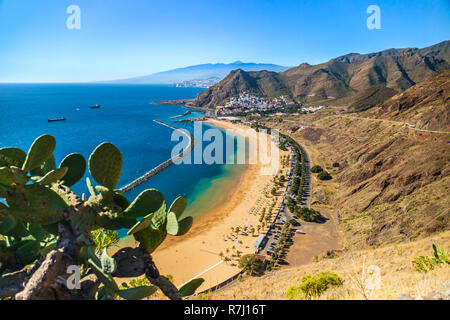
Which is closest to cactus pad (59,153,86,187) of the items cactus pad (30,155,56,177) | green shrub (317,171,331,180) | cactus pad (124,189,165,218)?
cactus pad (30,155,56,177)

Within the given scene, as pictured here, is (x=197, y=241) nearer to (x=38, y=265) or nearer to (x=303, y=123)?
(x=38, y=265)

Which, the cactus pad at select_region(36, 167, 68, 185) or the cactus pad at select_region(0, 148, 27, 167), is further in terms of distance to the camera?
the cactus pad at select_region(0, 148, 27, 167)

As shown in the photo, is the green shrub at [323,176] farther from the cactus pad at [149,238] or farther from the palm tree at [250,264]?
the cactus pad at [149,238]

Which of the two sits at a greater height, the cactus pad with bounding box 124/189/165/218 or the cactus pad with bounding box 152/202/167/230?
the cactus pad with bounding box 124/189/165/218

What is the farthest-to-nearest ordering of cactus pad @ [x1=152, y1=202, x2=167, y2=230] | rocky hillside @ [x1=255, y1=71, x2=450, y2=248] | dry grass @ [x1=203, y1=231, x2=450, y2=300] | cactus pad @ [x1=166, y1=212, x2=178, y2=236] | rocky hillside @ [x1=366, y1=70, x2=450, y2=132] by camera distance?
rocky hillside @ [x1=366, y1=70, x2=450, y2=132]
rocky hillside @ [x1=255, y1=71, x2=450, y2=248]
cactus pad @ [x1=152, y1=202, x2=167, y2=230]
cactus pad @ [x1=166, y1=212, x2=178, y2=236]
dry grass @ [x1=203, y1=231, x2=450, y2=300]

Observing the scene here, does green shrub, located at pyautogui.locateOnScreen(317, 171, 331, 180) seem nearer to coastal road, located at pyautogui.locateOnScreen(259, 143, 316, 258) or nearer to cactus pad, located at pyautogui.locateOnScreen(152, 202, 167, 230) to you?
coastal road, located at pyautogui.locateOnScreen(259, 143, 316, 258)

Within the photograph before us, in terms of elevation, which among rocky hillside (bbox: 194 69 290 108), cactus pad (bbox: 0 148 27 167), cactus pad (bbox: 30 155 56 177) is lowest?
cactus pad (bbox: 30 155 56 177)

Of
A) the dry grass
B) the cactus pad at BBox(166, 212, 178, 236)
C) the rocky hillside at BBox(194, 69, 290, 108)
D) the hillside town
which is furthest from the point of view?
the rocky hillside at BBox(194, 69, 290, 108)

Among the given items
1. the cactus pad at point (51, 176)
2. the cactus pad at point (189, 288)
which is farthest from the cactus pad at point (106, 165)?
the cactus pad at point (189, 288)
